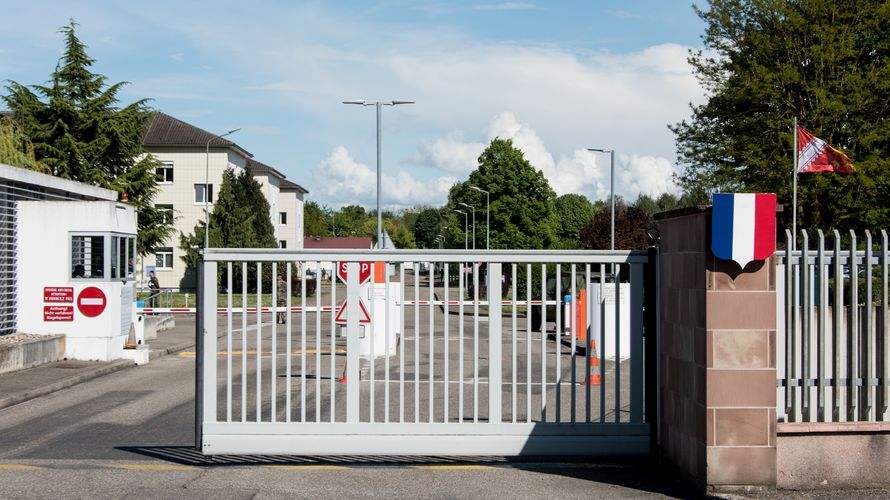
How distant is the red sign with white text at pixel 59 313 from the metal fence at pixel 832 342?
49.6ft

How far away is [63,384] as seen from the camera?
50.8 feet

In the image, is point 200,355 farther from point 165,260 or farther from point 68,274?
point 165,260

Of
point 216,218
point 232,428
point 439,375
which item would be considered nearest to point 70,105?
point 216,218

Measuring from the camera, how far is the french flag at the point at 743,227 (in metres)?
6.70

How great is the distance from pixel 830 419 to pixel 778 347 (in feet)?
2.05

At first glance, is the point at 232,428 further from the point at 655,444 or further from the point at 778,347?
the point at 778,347

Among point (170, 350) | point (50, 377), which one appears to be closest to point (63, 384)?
point (50, 377)

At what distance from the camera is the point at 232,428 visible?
824 centimetres

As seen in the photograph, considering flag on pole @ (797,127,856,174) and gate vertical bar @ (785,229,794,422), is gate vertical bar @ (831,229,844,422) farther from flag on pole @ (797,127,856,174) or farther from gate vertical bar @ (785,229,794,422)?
flag on pole @ (797,127,856,174)

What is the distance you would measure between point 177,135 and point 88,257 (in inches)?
2350

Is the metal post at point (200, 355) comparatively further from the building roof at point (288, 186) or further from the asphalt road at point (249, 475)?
the building roof at point (288, 186)

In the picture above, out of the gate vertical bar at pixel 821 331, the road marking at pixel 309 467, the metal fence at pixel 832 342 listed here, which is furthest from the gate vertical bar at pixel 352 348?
the gate vertical bar at pixel 821 331

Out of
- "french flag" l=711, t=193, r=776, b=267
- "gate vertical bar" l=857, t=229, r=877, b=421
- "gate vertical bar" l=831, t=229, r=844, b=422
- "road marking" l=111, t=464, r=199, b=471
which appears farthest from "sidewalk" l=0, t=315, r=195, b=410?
"gate vertical bar" l=857, t=229, r=877, b=421

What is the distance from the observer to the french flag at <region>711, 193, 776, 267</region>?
6695 millimetres
